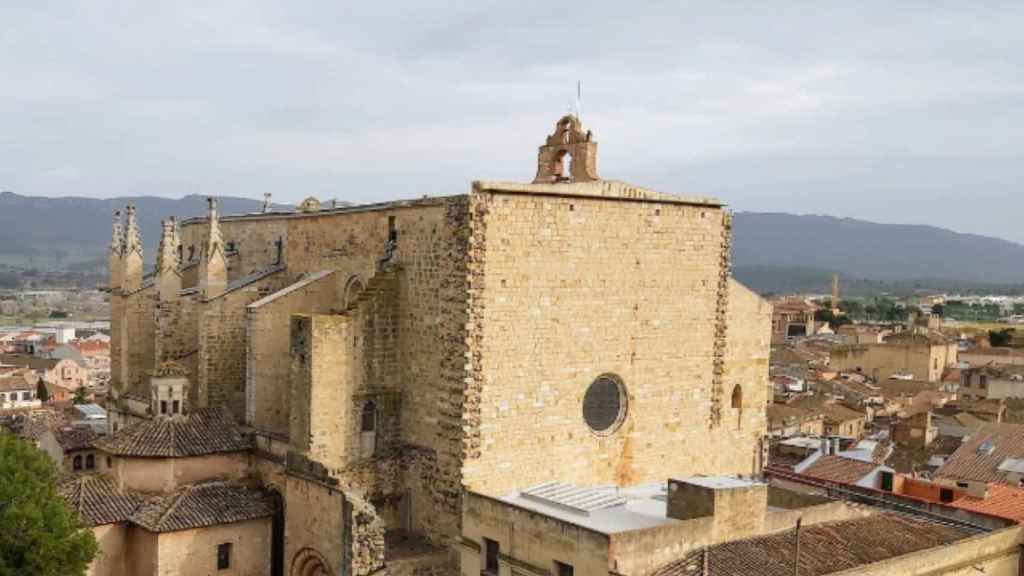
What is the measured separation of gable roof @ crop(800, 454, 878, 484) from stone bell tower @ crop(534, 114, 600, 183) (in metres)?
11.5

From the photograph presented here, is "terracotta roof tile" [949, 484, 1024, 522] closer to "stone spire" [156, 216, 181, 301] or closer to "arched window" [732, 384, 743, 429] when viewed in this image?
"arched window" [732, 384, 743, 429]

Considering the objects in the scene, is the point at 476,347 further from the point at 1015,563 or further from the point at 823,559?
the point at 1015,563

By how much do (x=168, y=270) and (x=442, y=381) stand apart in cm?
1189

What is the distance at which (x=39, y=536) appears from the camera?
20531 millimetres

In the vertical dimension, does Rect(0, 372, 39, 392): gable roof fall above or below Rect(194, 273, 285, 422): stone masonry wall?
below

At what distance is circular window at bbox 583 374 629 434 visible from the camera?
2356 cm

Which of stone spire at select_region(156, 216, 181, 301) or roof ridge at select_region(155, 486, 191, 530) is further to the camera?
stone spire at select_region(156, 216, 181, 301)

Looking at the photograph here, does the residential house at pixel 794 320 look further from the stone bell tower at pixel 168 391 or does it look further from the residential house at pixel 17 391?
the stone bell tower at pixel 168 391

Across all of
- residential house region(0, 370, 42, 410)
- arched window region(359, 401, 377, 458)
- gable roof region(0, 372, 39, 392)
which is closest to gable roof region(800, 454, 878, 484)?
arched window region(359, 401, 377, 458)

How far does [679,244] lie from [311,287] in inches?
377

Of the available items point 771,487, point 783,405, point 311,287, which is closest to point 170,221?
point 311,287

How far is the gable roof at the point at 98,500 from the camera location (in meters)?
23.0

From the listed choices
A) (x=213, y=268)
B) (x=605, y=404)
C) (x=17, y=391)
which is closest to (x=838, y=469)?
(x=605, y=404)

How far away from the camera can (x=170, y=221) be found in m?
30.6
